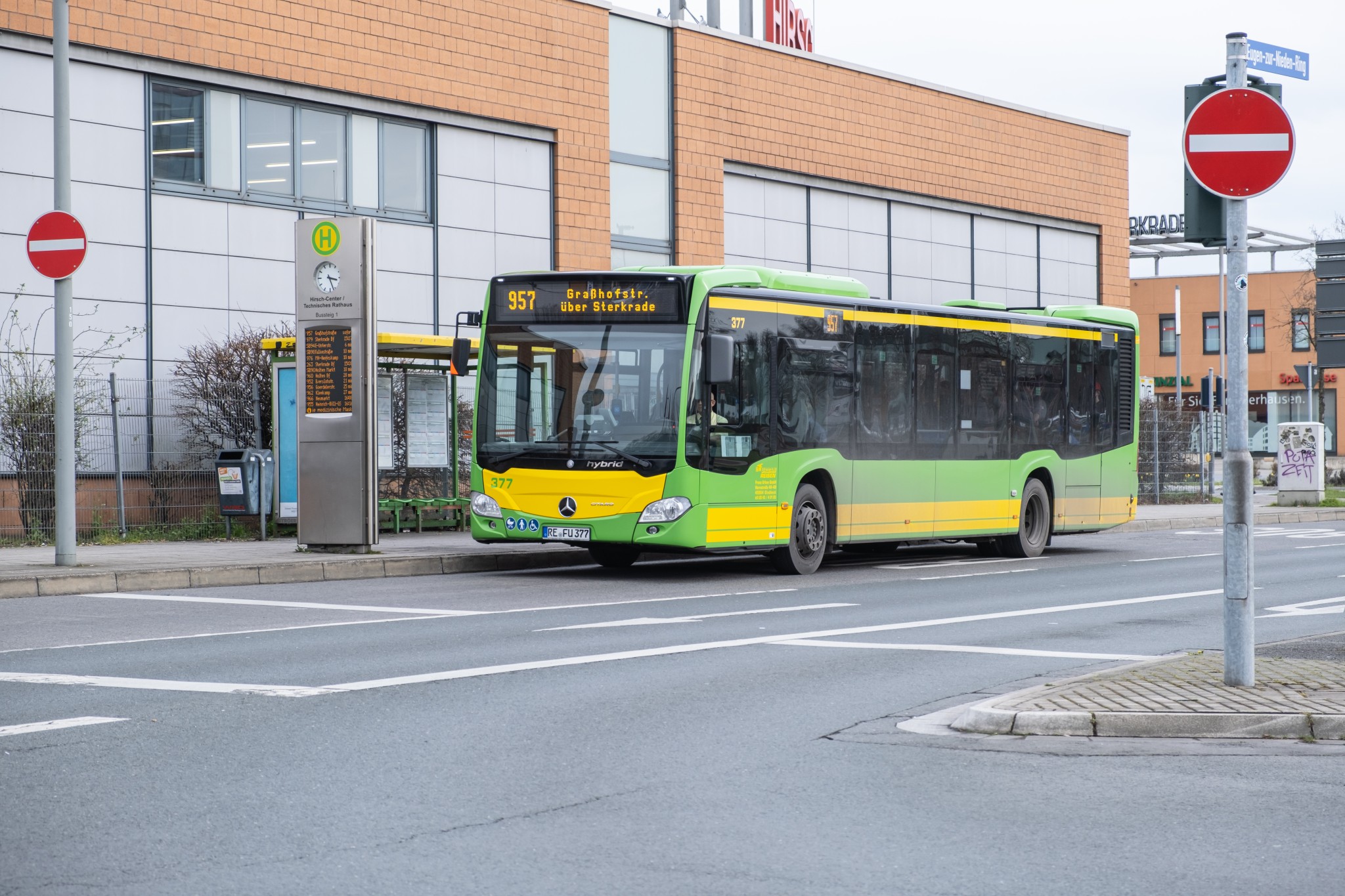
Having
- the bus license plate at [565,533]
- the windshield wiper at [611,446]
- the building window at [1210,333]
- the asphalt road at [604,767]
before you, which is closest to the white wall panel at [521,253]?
the windshield wiper at [611,446]

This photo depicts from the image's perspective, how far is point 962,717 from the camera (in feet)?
26.5

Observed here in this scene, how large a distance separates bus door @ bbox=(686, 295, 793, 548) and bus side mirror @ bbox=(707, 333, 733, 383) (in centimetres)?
25

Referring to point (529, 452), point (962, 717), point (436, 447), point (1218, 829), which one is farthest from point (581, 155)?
point (1218, 829)

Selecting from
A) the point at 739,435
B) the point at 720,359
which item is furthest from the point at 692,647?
the point at 739,435

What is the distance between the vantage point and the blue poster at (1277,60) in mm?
8750

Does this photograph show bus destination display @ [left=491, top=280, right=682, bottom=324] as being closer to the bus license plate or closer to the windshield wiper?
the windshield wiper

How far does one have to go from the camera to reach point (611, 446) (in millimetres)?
16875

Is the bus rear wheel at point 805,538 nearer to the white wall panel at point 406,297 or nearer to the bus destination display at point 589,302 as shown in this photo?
the bus destination display at point 589,302

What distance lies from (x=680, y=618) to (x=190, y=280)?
13247mm

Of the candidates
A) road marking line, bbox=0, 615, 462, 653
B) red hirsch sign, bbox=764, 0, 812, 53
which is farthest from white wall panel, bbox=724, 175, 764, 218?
road marking line, bbox=0, 615, 462, 653

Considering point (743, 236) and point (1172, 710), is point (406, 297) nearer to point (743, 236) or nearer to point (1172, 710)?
point (743, 236)

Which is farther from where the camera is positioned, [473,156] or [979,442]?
[473,156]

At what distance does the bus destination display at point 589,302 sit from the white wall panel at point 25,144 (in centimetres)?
806

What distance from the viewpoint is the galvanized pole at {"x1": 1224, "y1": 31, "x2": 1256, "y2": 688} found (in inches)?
329
